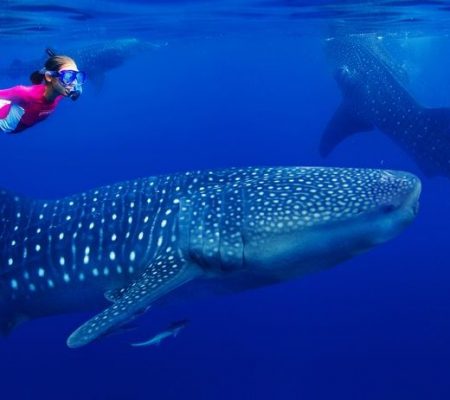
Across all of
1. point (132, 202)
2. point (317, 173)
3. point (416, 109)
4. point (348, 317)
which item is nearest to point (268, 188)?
point (317, 173)

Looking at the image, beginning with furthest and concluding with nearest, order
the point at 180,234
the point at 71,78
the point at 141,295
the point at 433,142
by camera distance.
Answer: the point at 433,142 < the point at 180,234 < the point at 71,78 < the point at 141,295

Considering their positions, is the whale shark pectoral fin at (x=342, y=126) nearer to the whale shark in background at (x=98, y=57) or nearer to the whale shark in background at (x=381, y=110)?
the whale shark in background at (x=381, y=110)

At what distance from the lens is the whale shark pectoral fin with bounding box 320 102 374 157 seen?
1436 centimetres

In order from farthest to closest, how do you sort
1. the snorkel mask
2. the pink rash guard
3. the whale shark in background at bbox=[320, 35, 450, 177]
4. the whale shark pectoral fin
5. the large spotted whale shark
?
the whale shark pectoral fin → the whale shark in background at bbox=[320, 35, 450, 177] → the pink rash guard → the snorkel mask → the large spotted whale shark

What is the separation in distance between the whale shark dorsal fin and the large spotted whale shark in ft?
0.03

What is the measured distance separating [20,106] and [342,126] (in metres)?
11.2

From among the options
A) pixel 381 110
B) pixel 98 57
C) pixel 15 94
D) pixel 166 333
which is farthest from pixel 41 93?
pixel 98 57

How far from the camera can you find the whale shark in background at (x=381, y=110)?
10.5 meters

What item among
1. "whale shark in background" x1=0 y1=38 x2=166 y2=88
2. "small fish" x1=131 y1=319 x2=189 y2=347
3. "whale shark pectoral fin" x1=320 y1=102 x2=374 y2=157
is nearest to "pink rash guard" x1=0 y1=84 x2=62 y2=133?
"small fish" x1=131 y1=319 x2=189 y2=347

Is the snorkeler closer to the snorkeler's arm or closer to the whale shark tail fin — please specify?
the snorkeler's arm

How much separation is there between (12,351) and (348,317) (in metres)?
6.41

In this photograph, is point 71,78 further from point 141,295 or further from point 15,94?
point 141,295

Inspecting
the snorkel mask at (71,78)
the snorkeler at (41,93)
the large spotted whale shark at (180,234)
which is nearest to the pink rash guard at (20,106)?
the snorkeler at (41,93)

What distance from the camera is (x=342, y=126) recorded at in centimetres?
1498
